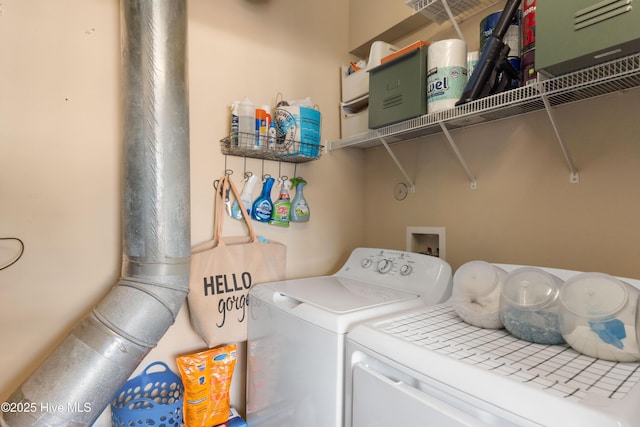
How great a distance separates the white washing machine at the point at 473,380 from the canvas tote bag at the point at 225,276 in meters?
0.72

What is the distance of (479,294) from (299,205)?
1036 millimetres

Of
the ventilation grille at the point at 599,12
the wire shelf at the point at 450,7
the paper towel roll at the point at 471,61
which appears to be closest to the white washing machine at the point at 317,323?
the paper towel roll at the point at 471,61

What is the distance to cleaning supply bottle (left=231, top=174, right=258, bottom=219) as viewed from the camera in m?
1.62

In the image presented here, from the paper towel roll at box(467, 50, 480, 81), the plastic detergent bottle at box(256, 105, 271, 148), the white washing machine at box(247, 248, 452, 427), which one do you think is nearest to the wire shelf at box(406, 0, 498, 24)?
the paper towel roll at box(467, 50, 480, 81)

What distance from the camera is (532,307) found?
843 millimetres

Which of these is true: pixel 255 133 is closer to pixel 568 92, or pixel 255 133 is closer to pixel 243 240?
pixel 243 240

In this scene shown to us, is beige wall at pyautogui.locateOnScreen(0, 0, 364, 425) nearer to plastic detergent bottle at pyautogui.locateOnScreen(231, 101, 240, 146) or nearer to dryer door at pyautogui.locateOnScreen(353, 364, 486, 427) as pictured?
plastic detergent bottle at pyautogui.locateOnScreen(231, 101, 240, 146)

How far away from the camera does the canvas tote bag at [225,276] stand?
1428 mm

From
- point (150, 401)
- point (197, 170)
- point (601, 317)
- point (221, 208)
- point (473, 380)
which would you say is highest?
point (197, 170)

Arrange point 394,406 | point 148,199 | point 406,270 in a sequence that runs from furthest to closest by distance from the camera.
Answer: point 406,270
point 148,199
point 394,406

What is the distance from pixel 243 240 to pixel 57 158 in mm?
807

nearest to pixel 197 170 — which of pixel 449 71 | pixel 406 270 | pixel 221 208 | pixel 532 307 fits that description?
pixel 221 208

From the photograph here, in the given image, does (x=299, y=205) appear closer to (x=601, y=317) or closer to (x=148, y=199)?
(x=148, y=199)

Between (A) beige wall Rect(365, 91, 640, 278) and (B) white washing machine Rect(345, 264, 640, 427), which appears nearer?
(B) white washing machine Rect(345, 264, 640, 427)
